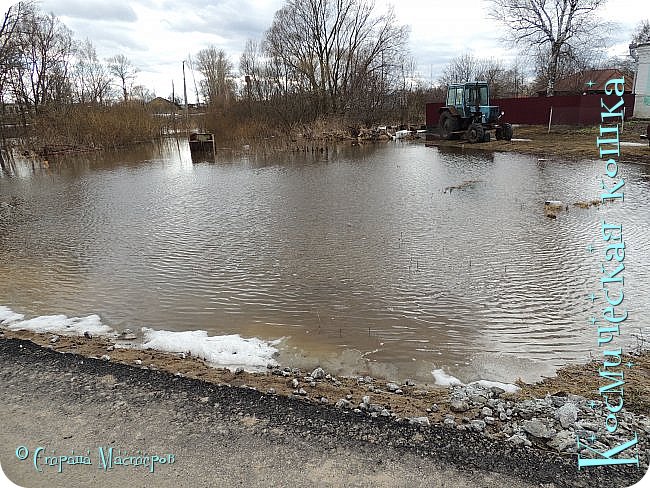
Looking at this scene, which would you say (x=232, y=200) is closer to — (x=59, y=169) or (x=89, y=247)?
(x=89, y=247)

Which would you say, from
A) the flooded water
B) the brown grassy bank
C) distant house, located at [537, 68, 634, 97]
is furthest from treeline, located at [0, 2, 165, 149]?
distant house, located at [537, 68, 634, 97]

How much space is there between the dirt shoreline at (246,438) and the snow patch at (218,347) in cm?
42

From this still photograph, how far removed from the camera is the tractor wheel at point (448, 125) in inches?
788

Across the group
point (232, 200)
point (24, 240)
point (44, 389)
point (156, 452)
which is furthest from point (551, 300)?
point (24, 240)

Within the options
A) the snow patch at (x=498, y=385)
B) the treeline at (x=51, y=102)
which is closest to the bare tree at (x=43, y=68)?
the treeline at (x=51, y=102)

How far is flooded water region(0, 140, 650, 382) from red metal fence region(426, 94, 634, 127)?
11845mm

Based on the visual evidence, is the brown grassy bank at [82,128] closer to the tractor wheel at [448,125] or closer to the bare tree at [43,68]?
the bare tree at [43,68]

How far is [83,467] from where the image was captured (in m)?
2.27

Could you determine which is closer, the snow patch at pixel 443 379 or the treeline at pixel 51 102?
the snow patch at pixel 443 379

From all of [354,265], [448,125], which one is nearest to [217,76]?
[448,125]

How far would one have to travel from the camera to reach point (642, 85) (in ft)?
71.7

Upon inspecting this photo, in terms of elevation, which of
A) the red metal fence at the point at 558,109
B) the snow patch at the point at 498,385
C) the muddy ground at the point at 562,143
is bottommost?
the snow patch at the point at 498,385

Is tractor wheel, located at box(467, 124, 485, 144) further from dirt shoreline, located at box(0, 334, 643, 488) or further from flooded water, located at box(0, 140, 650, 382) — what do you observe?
dirt shoreline, located at box(0, 334, 643, 488)

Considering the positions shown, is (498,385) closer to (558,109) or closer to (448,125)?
(448,125)
